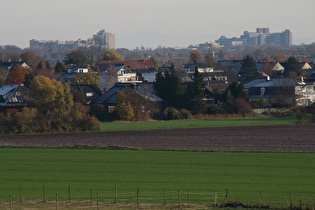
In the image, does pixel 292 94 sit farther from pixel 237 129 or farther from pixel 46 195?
pixel 46 195

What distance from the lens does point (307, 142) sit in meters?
47.0

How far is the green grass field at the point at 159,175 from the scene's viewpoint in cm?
2569

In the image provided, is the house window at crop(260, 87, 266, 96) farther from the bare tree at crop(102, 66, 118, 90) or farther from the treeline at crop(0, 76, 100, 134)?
the treeline at crop(0, 76, 100, 134)

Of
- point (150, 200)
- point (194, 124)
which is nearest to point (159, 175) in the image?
point (150, 200)

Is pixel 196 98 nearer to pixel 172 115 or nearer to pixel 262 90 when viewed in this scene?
pixel 172 115

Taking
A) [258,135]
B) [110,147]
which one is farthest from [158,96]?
[110,147]

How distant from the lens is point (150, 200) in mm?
24359

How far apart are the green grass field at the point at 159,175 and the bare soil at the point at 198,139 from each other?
4085 millimetres

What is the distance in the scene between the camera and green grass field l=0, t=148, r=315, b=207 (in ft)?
84.3

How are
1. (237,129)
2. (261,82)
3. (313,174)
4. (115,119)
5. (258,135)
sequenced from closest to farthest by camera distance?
(313,174) < (258,135) < (237,129) < (115,119) < (261,82)

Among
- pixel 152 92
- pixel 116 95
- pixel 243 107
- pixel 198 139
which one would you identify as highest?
pixel 152 92

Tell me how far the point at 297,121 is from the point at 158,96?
887 inches

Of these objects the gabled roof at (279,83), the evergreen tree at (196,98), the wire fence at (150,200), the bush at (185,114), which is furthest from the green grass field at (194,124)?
the wire fence at (150,200)

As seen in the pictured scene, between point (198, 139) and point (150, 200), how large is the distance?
89.3 ft
